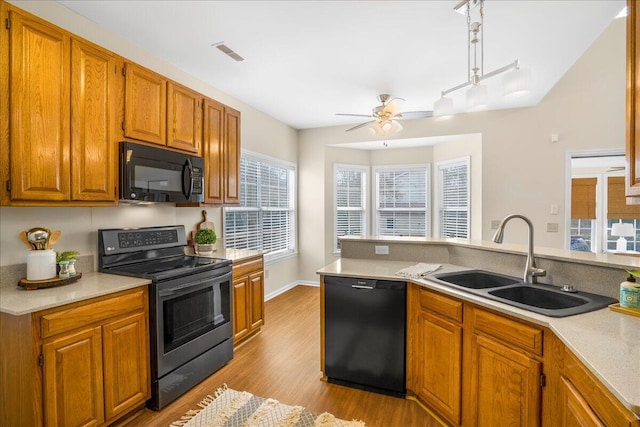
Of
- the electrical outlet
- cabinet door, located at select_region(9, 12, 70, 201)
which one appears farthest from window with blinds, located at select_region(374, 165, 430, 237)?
cabinet door, located at select_region(9, 12, 70, 201)

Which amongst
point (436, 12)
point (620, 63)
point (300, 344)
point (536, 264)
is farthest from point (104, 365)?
point (620, 63)

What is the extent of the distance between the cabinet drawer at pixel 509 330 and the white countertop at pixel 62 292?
2.05 m

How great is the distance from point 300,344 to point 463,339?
5.98 feet

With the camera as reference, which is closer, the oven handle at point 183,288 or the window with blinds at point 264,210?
the oven handle at point 183,288

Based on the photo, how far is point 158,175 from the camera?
239 centimetres

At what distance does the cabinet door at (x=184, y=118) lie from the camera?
257 cm

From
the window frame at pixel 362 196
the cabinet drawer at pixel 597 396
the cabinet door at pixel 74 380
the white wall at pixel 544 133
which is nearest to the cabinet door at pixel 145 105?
the cabinet door at pixel 74 380

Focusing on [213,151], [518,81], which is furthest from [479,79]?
[213,151]

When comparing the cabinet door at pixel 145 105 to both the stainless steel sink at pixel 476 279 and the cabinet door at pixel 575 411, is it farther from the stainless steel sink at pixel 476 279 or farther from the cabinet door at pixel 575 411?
the cabinet door at pixel 575 411

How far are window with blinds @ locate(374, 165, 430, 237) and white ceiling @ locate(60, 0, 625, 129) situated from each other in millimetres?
2093

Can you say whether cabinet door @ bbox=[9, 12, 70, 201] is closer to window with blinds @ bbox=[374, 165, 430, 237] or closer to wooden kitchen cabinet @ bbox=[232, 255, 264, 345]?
wooden kitchen cabinet @ bbox=[232, 255, 264, 345]

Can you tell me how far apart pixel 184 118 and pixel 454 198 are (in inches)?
166

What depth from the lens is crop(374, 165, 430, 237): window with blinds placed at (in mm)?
5543

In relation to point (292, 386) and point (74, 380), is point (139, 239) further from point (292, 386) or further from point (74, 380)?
point (292, 386)
